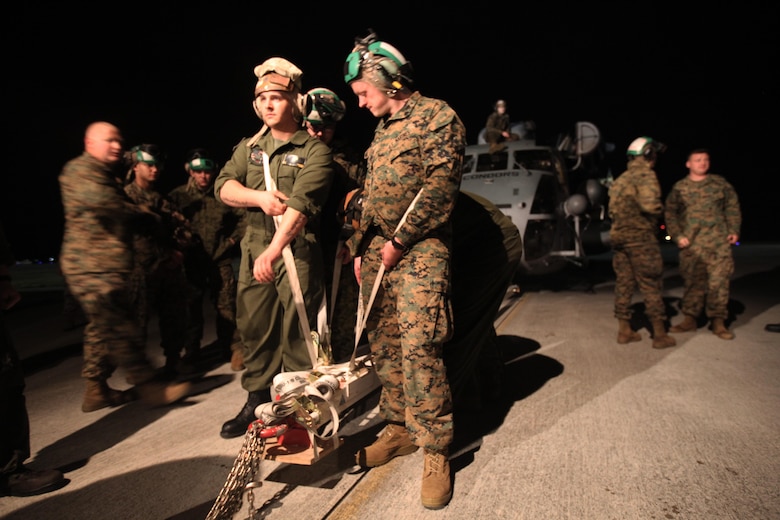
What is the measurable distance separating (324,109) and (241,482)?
2.68 meters

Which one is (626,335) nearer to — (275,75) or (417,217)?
(417,217)

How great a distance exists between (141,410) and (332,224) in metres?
2.17

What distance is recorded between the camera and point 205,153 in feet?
15.8

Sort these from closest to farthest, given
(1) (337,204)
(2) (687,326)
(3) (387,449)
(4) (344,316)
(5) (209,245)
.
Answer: (3) (387,449) < (1) (337,204) < (4) (344,316) < (5) (209,245) < (2) (687,326)

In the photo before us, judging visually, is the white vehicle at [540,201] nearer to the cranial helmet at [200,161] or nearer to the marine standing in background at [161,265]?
the cranial helmet at [200,161]

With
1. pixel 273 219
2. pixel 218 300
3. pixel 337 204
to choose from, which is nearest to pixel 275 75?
pixel 273 219

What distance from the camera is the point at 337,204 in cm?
327

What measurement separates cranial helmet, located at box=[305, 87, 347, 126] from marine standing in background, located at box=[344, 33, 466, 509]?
116cm

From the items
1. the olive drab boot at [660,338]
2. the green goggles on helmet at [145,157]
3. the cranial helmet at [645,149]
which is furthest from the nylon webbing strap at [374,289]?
the cranial helmet at [645,149]

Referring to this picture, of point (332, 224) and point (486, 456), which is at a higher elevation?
point (332, 224)

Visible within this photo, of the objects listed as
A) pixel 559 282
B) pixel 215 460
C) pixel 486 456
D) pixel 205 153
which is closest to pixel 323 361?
pixel 215 460

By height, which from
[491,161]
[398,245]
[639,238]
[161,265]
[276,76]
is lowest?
[639,238]

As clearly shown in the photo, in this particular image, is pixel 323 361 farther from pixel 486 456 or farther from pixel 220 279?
pixel 220 279

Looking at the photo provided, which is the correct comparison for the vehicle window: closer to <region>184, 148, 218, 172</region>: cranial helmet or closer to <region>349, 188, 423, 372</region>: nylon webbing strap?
<region>184, 148, 218, 172</region>: cranial helmet
